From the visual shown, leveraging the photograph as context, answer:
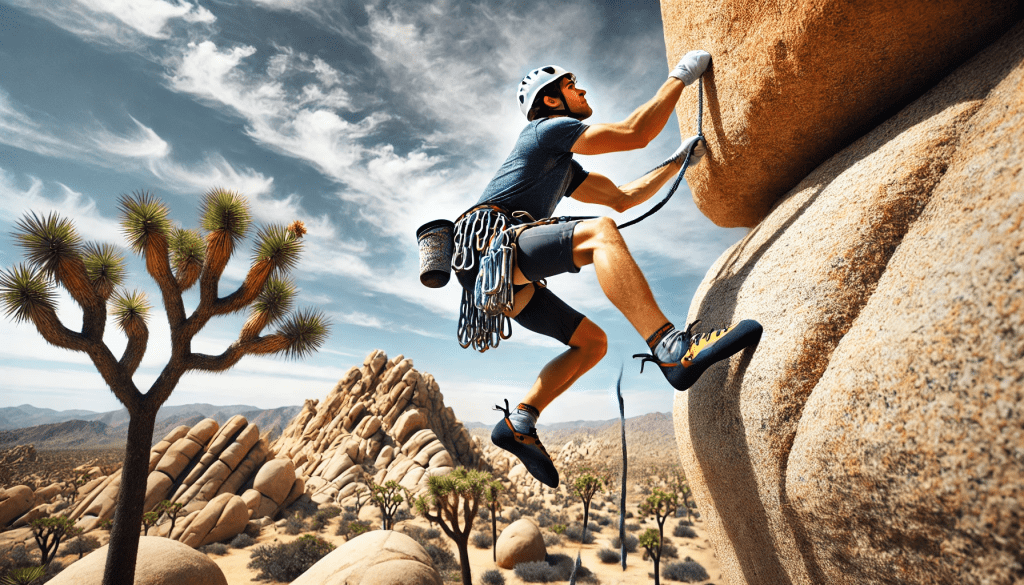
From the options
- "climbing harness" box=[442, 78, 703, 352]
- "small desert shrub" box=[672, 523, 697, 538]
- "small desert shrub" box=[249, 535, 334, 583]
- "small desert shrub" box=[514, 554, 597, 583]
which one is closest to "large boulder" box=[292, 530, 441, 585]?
"climbing harness" box=[442, 78, 703, 352]

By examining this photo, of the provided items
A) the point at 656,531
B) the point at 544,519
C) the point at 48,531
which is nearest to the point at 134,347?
the point at 48,531

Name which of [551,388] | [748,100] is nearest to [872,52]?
[748,100]

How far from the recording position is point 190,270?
34.6ft

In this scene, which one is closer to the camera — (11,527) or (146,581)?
(146,581)

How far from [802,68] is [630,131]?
Result: 893 millimetres

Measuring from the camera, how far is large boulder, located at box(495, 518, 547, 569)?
53.9 ft

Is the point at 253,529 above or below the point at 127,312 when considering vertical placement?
below

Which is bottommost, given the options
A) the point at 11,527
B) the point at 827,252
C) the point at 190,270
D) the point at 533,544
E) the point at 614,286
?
the point at 11,527

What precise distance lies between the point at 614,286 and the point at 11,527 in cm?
2987

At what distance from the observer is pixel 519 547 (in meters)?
16.5

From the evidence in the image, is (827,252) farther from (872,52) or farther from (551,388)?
(551,388)

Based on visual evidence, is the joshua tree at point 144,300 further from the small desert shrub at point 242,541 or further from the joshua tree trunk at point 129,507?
the small desert shrub at point 242,541

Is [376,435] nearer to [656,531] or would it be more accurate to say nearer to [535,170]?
[656,531]

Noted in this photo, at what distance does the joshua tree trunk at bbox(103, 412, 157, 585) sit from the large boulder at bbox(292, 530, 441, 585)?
3728mm
